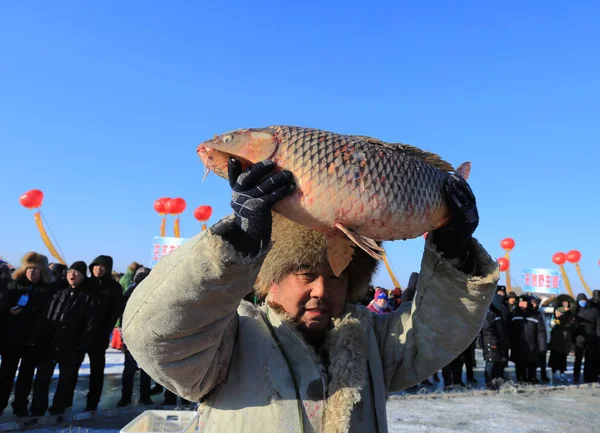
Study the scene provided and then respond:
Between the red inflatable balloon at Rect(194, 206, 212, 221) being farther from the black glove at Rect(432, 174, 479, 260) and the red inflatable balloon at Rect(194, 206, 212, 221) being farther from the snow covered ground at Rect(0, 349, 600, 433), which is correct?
the black glove at Rect(432, 174, 479, 260)

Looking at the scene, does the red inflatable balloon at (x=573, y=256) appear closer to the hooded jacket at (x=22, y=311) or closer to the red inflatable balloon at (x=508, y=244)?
the red inflatable balloon at (x=508, y=244)

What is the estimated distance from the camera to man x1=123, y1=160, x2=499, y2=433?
144 cm

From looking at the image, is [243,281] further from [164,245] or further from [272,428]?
[164,245]

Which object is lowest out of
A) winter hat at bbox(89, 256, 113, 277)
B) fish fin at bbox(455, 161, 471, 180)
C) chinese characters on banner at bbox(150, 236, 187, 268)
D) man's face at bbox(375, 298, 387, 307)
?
man's face at bbox(375, 298, 387, 307)

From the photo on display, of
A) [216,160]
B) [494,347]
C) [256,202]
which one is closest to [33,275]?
[216,160]

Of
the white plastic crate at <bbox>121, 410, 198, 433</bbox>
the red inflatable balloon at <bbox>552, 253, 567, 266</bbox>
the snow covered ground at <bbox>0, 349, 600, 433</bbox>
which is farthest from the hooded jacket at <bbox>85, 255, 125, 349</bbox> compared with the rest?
the red inflatable balloon at <bbox>552, 253, 567, 266</bbox>

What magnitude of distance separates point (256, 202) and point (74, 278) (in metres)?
5.31

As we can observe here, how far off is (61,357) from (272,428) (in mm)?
5122

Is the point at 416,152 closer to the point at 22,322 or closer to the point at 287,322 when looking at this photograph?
the point at 287,322

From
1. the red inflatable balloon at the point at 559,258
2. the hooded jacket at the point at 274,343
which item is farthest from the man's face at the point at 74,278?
the red inflatable balloon at the point at 559,258

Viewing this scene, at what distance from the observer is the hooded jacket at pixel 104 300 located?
6098 millimetres

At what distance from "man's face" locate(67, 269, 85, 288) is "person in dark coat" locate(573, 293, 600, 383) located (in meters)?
10.5

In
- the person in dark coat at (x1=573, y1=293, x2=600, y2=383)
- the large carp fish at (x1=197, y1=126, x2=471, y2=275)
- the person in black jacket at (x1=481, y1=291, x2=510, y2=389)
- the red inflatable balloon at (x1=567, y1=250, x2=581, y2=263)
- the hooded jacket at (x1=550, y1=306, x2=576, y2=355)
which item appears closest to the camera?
the large carp fish at (x1=197, y1=126, x2=471, y2=275)

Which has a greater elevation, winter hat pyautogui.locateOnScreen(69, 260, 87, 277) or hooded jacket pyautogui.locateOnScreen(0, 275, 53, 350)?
winter hat pyautogui.locateOnScreen(69, 260, 87, 277)
